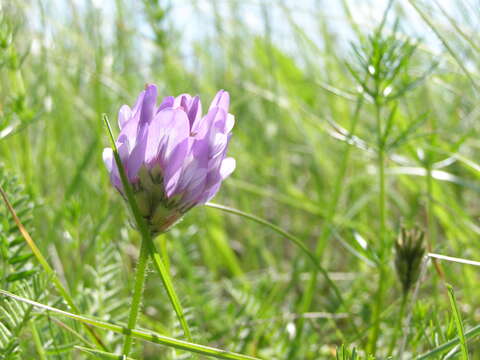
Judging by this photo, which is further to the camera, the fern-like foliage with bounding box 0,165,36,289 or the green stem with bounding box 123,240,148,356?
the fern-like foliage with bounding box 0,165,36,289

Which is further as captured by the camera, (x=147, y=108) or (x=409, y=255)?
(x=409, y=255)

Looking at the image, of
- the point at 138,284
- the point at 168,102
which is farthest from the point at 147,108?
the point at 138,284

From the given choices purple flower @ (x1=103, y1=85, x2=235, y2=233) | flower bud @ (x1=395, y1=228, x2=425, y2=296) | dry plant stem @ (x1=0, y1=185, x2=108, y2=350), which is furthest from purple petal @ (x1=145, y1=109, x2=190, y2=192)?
flower bud @ (x1=395, y1=228, x2=425, y2=296)

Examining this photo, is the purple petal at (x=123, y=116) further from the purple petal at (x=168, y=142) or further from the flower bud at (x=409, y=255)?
the flower bud at (x=409, y=255)

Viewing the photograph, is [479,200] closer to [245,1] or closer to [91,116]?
[245,1]

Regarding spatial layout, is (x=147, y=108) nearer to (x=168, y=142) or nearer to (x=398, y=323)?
(x=168, y=142)

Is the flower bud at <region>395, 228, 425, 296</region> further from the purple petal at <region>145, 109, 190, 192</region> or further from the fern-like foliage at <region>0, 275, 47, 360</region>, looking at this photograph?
the fern-like foliage at <region>0, 275, 47, 360</region>

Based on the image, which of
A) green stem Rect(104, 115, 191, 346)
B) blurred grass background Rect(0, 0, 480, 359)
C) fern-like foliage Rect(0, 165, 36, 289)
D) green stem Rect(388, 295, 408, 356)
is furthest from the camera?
blurred grass background Rect(0, 0, 480, 359)
